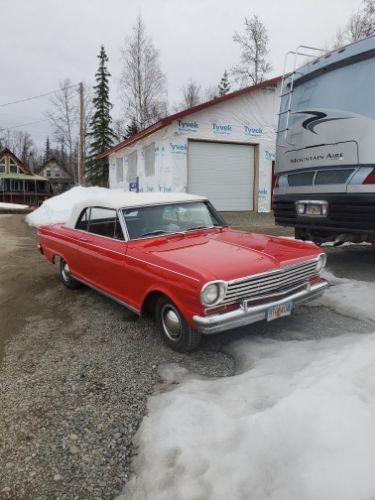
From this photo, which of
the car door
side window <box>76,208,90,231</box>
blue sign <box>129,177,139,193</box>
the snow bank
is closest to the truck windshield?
the car door

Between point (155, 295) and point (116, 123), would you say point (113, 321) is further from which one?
point (116, 123)

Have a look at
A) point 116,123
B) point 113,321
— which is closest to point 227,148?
point 113,321

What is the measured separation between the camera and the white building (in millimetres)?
15805

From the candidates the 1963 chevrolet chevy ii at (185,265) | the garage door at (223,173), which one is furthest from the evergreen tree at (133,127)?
the 1963 chevrolet chevy ii at (185,265)

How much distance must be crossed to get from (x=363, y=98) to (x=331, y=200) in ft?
4.45

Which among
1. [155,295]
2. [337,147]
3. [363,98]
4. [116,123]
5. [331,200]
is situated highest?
[116,123]

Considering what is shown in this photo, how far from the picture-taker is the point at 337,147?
17.9 ft

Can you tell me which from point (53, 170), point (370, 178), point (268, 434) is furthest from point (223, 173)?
point (53, 170)

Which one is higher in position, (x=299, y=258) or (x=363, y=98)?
(x=363, y=98)

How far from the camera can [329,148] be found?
18.3 ft

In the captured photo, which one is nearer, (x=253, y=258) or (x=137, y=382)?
(x=137, y=382)

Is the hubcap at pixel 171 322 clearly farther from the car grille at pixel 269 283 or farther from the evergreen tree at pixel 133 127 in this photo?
the evergreen tree at pixel 133 127

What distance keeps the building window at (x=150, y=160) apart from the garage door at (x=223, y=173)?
5.96 ft

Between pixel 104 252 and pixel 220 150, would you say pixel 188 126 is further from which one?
pixel 104 252
